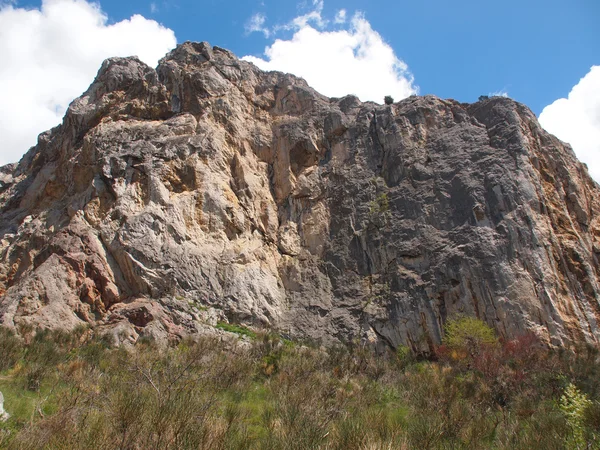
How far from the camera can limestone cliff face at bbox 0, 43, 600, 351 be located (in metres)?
17.9

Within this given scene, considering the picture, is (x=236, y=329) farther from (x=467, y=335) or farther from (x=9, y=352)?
(x=467, y=335)

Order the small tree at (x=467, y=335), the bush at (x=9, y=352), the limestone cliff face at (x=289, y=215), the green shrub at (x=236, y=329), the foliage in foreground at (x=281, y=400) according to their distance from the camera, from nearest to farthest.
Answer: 1. the foliage in foreground at (x=281, y=400)
2. the bush at (x=9, y=352)
3. the small tree at (x=467, y=335)
4. the green shrub at (x=236, y=329)
5. the limestone cliff face at (x=289, y=215)

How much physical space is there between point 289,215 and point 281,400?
18718mm

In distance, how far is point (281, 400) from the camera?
6211 mm

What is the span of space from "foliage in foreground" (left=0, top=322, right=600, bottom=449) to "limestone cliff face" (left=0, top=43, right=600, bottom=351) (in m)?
3.35

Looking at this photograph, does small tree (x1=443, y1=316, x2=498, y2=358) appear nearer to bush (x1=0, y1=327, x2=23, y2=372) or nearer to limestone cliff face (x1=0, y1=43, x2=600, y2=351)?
limestone cliff face (x1=0, y1=43, x2=600, y2=351)

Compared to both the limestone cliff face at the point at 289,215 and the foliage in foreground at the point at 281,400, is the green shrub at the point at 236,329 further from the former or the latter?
the foliage in foreground at the point at 281,400

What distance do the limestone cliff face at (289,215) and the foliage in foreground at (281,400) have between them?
11.0 feet

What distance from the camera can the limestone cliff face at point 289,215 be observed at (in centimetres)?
1791

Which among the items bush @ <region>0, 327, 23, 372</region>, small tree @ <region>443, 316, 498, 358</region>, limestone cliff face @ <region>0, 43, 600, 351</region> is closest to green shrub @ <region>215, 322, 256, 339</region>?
limestone cliff face @ <region>0, 43, 600, 351</region>

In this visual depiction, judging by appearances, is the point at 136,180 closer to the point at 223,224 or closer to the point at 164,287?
the point at 223,224

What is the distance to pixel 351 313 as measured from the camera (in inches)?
799

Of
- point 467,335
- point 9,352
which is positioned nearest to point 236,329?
point 9,352

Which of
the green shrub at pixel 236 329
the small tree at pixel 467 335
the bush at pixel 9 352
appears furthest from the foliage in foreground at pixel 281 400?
the green shrub at pixel 236 329
